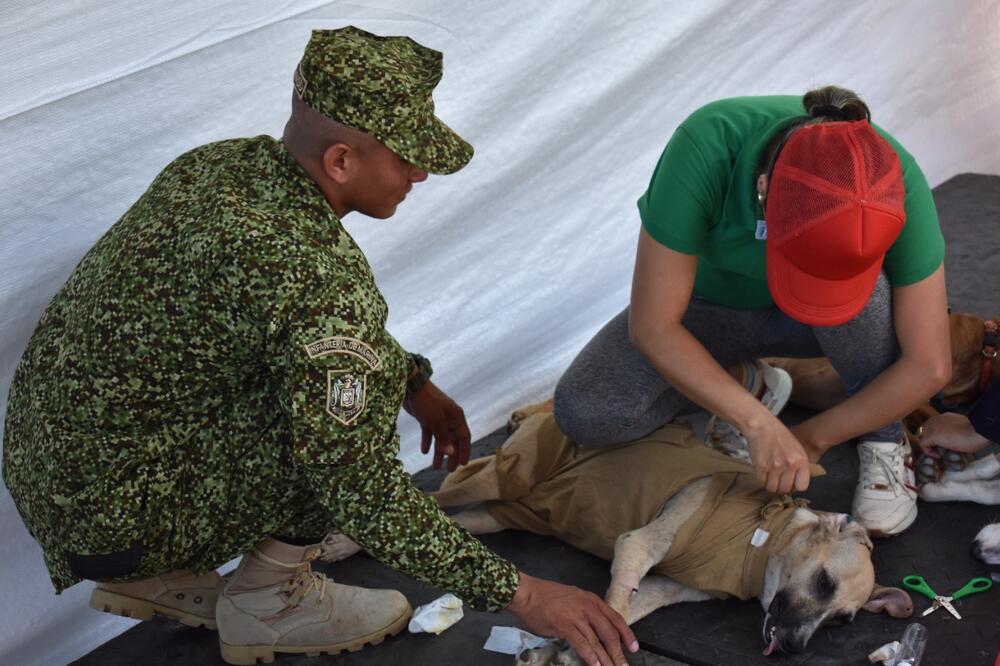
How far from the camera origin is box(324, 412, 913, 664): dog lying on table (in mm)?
2525

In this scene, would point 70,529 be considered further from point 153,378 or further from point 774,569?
point 774,569

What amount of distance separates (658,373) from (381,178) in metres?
1.05

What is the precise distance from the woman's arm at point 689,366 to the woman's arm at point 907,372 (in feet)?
0.70

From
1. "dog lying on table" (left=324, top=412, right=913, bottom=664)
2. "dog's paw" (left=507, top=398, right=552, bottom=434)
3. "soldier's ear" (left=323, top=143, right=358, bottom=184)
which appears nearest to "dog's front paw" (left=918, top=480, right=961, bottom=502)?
"dog lying on table" (left=324, top=412, right=913, bottom=664)

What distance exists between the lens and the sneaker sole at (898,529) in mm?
2830

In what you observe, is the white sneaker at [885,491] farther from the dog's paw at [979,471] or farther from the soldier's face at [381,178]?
the soldier's face at [381,178]

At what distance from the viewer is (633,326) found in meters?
2.71

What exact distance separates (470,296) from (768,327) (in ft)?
3.02

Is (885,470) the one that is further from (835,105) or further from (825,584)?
(835,105)

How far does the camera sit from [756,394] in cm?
316

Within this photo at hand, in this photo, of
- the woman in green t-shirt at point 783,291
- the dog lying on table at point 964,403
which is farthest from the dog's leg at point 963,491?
the woman in green t-shirt at point 783,291

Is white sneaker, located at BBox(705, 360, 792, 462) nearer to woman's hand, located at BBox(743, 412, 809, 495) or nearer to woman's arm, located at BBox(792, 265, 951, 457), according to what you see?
woman's arm, located at BBox(792, 265, 951, 457)

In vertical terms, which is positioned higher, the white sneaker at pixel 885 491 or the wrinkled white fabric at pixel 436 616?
the wrinkled white fabric at pixel 436 616

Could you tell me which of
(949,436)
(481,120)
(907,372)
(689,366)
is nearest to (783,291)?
(689,366)
